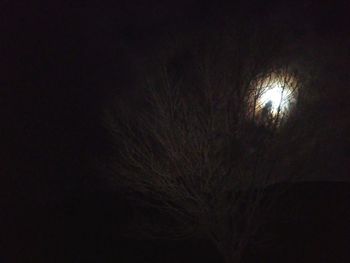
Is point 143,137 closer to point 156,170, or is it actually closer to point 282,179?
point 156,170

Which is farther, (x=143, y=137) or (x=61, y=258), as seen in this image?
(x=61, y=258)

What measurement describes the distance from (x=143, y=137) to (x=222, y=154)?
1.79 m

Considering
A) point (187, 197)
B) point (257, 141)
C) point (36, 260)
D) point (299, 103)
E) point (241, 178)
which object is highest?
point (299, 103)

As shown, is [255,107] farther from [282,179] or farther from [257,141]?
[282,179]

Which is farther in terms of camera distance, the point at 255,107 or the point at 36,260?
the point at 36,260

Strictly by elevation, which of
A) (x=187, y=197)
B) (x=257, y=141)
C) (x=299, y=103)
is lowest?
Answer: (x=187, y=197)

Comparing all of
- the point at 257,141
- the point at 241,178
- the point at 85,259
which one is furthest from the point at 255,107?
the point at 85,259

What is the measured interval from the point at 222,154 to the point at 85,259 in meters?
7.95

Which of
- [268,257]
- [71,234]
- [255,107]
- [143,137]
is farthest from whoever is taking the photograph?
[71,234]

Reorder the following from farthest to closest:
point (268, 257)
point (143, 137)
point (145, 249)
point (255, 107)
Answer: point (145, 249)
point (268, 257)
point (143, 137)
point (255, 107)

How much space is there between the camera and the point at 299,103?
1079cm

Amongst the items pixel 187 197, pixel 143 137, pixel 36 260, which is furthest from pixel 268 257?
pixel 36 260

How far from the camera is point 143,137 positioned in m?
11.3

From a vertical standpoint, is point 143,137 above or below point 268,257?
below
